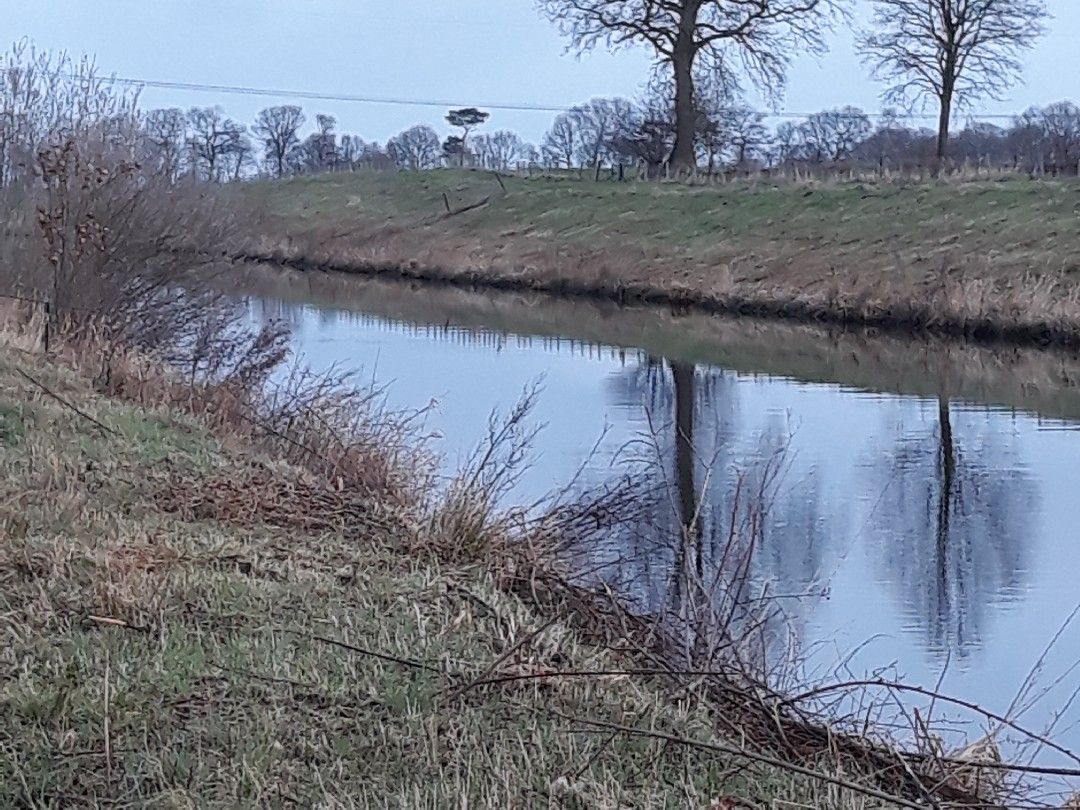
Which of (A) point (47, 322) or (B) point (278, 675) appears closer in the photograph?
(B) point (278, 675)

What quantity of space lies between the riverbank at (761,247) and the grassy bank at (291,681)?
1564 cm

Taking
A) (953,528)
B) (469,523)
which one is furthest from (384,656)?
(953,528)

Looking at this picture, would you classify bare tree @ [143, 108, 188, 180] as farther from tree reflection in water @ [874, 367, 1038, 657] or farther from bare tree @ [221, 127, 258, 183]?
bare tree @ [221, 127, 258, 183]

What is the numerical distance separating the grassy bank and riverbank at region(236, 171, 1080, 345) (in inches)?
616

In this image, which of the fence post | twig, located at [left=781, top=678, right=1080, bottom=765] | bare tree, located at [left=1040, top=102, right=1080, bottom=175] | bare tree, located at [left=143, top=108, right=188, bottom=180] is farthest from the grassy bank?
bare tree, located at [left=1040, top=102, right=1080, bottom=175]

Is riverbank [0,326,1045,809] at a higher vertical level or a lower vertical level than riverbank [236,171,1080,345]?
lower

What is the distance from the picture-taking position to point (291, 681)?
13.9 feet

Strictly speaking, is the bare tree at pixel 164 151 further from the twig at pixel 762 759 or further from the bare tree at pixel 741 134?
the bare tree at pixel 741 134

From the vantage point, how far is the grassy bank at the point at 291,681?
361 centimetres

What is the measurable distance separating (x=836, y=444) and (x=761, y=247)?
52.5 ft

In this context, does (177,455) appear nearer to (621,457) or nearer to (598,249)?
(621,457)

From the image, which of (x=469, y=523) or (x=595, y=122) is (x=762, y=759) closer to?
(x=469, y=523)

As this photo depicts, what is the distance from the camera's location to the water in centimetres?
721

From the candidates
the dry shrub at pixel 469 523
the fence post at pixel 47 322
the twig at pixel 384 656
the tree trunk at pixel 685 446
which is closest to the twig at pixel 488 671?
the twig at pixel 384 656
